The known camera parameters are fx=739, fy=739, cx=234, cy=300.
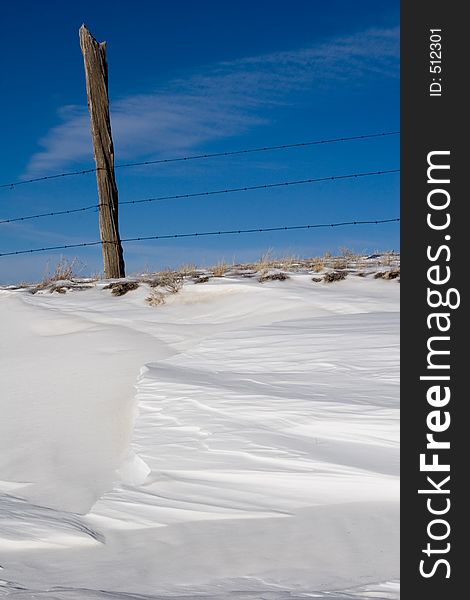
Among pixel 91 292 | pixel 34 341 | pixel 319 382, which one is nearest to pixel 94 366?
pixel 34 341

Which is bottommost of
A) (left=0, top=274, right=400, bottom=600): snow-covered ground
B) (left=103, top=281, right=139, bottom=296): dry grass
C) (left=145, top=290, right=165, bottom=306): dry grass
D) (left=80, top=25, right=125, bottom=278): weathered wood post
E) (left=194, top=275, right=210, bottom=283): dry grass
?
(left=0, top=274, right=400, bottom=600): snow-covered ground

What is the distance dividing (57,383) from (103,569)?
8.75ft

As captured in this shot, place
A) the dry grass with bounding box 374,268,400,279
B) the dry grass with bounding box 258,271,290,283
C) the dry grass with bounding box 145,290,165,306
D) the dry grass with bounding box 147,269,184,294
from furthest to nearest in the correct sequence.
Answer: the dry grass with bounding box 258,271,290,283 → the dry grass with bounding box 374,268,400,279 → the dry grass with bounding box 147,269,184,294 → the dry grass with bounding box 145,290,165,306

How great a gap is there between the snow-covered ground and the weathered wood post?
2.77 m

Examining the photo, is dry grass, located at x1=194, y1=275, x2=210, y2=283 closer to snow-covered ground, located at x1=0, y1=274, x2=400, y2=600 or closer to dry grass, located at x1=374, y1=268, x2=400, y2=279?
dry grass, located at x1=374, y1=268, x2=400, y2=279

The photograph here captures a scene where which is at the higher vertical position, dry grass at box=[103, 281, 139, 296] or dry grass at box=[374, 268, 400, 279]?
dry grass at box=[374, 268, 400, 279]

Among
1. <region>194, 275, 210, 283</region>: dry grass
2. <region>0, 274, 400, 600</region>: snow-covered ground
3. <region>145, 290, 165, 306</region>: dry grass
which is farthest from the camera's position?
<region>194, 275, 210, 283</region>: dry grass

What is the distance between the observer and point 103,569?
5.95 feet

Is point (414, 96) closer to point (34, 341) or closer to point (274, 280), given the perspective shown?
point (34, 341)

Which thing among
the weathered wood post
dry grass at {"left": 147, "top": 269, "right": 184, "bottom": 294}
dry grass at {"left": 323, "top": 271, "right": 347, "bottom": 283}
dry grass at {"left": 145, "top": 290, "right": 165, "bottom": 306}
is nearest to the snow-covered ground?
dry grass at {"left": 145, "top": 290, "right": 165, "bottom": 306}

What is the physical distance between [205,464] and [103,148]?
621cm

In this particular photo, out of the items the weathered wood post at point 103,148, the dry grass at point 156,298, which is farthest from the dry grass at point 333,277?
the weathered wood post at point 103,148

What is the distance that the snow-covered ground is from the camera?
5.87ft

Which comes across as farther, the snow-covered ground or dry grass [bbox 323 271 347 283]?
dry grass [bbox 323 271 347 283]
